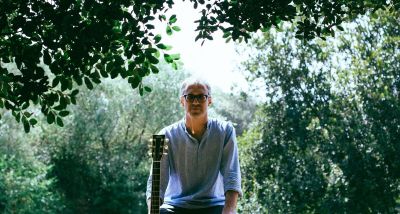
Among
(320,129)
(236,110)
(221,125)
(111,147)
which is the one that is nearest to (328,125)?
(320,129)

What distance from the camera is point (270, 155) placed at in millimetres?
20891

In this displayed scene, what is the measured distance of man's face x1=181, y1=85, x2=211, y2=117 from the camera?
15.8 ft

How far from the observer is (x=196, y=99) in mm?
4824

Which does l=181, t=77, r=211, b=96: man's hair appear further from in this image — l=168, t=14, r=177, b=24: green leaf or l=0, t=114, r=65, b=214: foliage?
l=0, t=114, r=65, b=214: foliage

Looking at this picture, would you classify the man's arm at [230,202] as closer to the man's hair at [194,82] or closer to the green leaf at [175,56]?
the man's hair at [194,82]

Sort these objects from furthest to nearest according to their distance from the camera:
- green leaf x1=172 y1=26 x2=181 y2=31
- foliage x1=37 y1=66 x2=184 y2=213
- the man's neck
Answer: foliage x1=37 y1=66 x2=184 y2=213 < green leaf x1=172 y1=26 x2=181 y2=31 < the man's neck

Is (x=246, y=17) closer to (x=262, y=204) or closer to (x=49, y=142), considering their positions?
(x=262, y=204)

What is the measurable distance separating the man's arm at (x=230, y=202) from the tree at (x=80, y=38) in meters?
2.10

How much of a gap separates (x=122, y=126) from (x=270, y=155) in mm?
13773

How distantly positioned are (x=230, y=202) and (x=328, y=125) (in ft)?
49.4

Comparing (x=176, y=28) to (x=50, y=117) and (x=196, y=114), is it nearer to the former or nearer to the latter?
(x=50, y=117)

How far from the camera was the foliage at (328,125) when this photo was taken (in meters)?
18.3

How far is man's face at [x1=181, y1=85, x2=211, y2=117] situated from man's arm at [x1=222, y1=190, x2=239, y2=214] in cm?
68

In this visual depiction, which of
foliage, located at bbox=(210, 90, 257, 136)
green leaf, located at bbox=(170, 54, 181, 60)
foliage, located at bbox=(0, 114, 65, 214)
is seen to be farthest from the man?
foliage, located at bbox=(210, 90, 257, 136)
